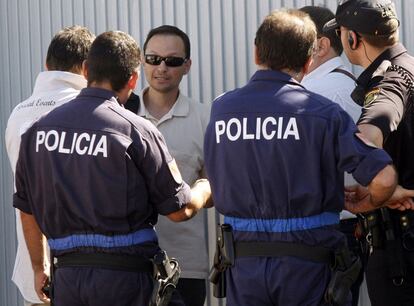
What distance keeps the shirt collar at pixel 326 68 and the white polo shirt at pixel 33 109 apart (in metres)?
1.28

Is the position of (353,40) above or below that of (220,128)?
above

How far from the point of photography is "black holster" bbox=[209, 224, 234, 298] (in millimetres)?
4438

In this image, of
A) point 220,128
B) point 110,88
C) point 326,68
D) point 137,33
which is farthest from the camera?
point 137,33

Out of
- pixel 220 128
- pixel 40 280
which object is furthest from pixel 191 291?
pixel 220 128

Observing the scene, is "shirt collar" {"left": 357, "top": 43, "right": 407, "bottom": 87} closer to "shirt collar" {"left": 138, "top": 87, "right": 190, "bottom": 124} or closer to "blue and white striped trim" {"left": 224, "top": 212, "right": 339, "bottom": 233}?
"blue and white striped trim" {"left": 224, "top": 212, "right": 339, "bottom": 233}

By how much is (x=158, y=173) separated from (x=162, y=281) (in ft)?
1.67

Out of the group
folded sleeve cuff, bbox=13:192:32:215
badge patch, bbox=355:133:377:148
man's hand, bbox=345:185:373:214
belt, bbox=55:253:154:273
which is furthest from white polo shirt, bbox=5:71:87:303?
badge patch, bbox=355:133:377:148

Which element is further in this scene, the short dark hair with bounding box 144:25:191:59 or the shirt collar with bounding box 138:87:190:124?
the short dark hair with bounding box 144:25:191:59

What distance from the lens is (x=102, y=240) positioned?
4.66m

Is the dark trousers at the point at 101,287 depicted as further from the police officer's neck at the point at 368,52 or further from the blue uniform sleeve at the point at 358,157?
the police officer's neck at the point at 368,52

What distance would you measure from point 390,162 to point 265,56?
75 cm

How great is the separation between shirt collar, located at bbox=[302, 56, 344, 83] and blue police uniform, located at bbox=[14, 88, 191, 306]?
1229mm

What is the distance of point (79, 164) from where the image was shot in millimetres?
4645

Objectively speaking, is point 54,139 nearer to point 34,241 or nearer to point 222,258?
point 34,241
